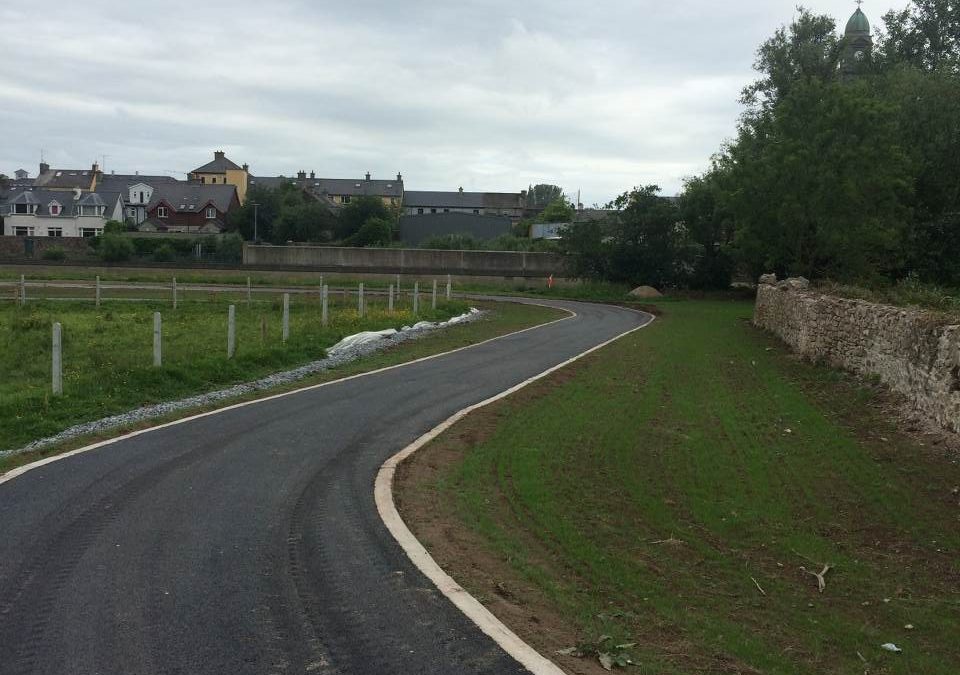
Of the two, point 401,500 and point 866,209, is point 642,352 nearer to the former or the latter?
point 401,500

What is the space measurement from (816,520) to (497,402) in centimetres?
673

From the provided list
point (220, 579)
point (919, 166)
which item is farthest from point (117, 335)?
point (919, 166)

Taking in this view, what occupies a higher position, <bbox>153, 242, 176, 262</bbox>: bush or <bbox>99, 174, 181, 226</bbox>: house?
<bbox>99, 174, 181, 226</bbox>: house

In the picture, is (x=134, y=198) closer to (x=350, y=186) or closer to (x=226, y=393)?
(x=350, y=186)

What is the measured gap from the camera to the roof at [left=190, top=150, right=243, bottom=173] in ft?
440

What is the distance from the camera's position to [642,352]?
22.9m

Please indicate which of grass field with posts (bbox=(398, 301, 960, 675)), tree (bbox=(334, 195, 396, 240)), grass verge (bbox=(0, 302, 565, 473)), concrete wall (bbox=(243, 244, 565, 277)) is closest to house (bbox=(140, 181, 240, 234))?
tree (bbox=(334, 195, 396, 240))

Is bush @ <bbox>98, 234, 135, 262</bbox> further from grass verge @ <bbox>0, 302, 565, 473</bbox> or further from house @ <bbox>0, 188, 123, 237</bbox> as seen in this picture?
grass verge @ <bbox>0, 302, 565, 473</bbox>

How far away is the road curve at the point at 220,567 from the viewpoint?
5.03 metres

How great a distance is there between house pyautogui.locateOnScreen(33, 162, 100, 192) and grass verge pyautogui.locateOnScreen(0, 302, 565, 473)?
95.2m

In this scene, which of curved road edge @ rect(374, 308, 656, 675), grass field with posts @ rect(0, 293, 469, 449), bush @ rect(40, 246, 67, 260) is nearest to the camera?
curved road edge @ rect(374, 308, 656, 675)

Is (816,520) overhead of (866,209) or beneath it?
beneath

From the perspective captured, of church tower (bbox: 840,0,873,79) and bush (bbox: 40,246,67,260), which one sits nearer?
church tower (bbox: 840,0,873,79)

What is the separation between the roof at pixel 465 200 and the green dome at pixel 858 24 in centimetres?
7850
